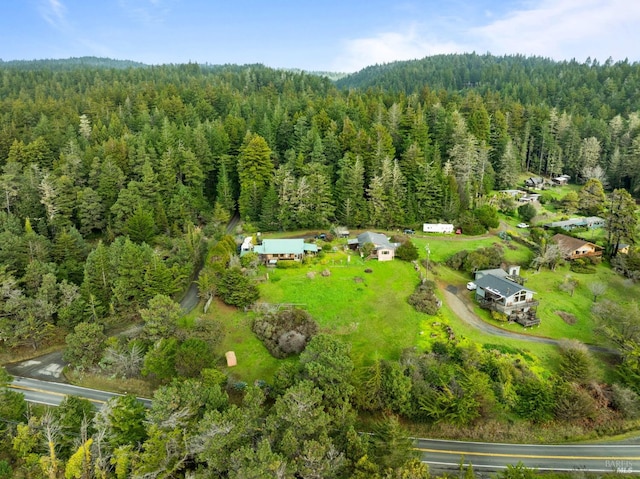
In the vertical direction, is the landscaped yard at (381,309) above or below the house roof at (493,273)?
below

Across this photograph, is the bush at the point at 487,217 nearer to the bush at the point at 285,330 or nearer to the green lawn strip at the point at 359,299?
the green lawn strip at the point at 359,299

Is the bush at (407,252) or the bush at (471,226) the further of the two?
the bush at (471,226)

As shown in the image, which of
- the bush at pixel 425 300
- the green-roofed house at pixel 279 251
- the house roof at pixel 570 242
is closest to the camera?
the bush at pixel 425 300

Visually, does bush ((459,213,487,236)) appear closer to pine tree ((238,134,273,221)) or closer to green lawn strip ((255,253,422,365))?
green lawn strip ((255,253,422,365))

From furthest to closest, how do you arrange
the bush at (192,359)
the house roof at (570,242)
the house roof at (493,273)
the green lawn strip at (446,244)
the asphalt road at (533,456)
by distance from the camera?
1. the green lawn strip at (446,244)
2. the house roof at (570,242)
3. the house roof at (493,273)
4. the bush at (192,359)
5. the asphalt road at (533,456)

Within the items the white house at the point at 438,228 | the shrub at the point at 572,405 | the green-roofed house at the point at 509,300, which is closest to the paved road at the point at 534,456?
the shrub at the point at 572,405

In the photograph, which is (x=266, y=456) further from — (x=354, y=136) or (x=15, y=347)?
(x=354, y=136)

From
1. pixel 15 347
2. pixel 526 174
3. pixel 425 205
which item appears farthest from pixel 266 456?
pixel 526 174
